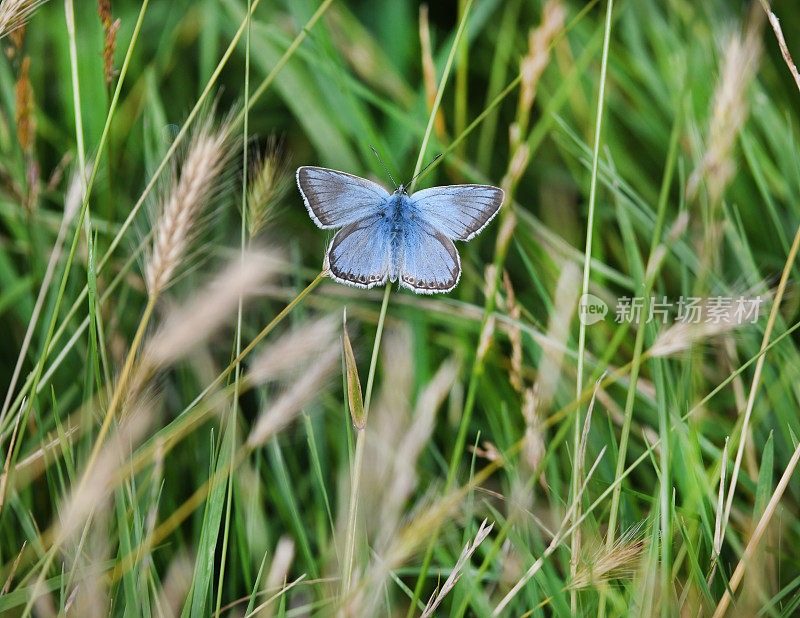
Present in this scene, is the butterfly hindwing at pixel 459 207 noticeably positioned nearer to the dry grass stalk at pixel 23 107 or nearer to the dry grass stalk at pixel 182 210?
the dry grass stalk at pixel 182 210

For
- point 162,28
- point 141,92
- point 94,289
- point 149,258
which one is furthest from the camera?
point 162,28

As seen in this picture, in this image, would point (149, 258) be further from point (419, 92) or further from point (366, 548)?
point (419, 92)

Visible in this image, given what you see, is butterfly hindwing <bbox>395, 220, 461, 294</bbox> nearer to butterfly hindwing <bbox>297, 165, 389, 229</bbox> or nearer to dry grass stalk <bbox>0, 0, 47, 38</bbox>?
butterfly hindwing <bbox>297, 165, 389, 229</bbox>

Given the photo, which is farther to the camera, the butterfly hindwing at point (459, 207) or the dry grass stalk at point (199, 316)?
the butterfly hindwing at point (459, 207)

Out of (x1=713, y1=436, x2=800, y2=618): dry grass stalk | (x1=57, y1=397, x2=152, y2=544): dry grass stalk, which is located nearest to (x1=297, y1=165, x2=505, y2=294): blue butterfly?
(x1=57, y1=397, x2=152, y2=544): dry grass stalk

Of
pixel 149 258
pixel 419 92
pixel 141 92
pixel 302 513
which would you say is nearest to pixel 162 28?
pixel 141 92

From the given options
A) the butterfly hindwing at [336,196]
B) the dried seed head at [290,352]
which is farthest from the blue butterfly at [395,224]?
the dried seed head at [290,352]
